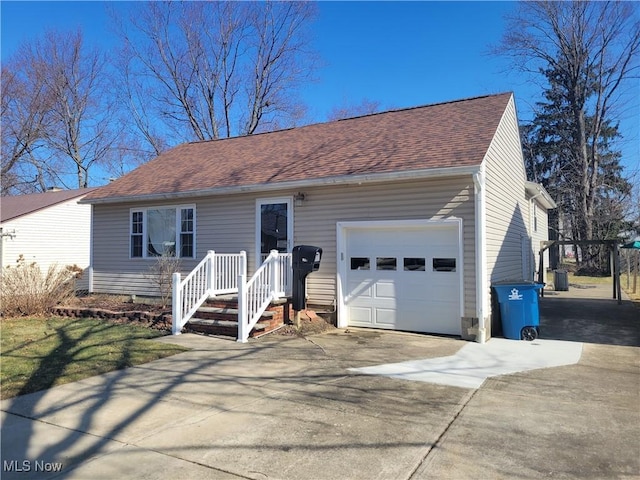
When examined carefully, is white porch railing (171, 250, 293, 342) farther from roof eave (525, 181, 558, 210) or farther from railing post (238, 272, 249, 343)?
roof eave (525, 181, 558, 210)

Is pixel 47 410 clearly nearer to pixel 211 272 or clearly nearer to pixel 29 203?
pixel 211 272

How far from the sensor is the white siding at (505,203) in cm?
928

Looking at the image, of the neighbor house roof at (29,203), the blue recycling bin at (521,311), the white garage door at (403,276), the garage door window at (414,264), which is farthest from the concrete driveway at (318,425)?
the neighbor house roof at (29,203)

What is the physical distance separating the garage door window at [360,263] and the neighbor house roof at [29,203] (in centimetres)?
1842

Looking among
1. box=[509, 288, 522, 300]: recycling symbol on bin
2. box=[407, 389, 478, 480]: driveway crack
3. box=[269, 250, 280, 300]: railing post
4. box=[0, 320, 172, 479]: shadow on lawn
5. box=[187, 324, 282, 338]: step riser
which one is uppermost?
box=[269, 250, 280, 300]: railing post

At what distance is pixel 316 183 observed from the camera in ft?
32.2

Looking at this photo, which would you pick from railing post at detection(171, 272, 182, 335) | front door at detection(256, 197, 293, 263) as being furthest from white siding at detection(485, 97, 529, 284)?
railing post at detection(171, 272, 182, 335)

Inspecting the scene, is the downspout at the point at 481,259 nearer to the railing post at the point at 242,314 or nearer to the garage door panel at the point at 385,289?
the garage door panel at the point at 385,289

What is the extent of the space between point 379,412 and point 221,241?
25.5ft

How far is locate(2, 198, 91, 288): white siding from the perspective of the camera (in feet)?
69.4

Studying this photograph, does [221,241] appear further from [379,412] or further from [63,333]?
[379,412]

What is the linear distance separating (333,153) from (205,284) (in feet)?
14.3

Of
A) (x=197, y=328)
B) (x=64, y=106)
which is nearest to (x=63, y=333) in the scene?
(x=197, y=328)

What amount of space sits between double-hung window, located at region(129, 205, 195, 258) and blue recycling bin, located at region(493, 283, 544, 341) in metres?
7.65
